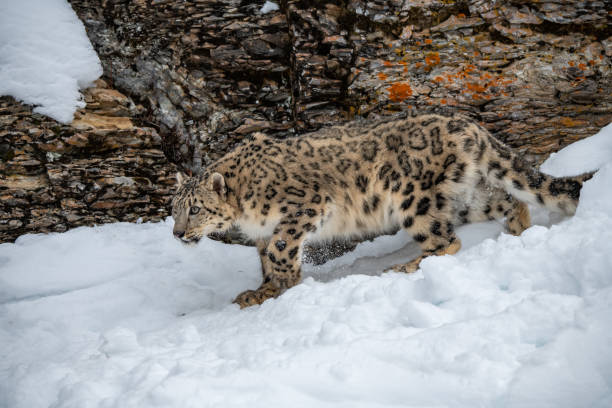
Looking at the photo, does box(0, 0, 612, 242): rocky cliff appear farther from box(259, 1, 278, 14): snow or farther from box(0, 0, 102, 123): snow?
box(0, 0, 102, 123): snow

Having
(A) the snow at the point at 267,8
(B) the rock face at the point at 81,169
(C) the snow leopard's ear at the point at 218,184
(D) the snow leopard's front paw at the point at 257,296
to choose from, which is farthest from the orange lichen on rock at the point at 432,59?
(B) the rock face at the point at 81,169

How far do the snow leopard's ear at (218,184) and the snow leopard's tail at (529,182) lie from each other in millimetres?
3360

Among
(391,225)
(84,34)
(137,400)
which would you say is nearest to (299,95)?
(391,225)

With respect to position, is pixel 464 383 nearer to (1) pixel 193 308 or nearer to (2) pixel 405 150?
(2) pixel 405 150

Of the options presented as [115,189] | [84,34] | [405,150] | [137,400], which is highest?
[84,34]

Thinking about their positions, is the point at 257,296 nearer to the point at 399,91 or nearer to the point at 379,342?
the point at 379,342

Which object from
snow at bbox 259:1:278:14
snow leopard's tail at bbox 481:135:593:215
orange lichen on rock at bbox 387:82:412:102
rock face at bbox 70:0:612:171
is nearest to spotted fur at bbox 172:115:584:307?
snow leopard's tail at bbox 481:135:593:215

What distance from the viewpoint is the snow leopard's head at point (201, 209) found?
217 inches

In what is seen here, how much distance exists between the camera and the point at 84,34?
25.2 ft

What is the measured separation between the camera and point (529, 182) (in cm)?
453

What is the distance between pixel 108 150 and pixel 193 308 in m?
3.54

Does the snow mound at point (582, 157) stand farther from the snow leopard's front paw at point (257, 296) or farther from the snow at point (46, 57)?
the snow at point (46, 57)

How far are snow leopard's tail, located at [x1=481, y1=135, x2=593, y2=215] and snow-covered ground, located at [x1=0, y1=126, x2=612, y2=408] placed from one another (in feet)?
1.12

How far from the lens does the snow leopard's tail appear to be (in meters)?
4.30
